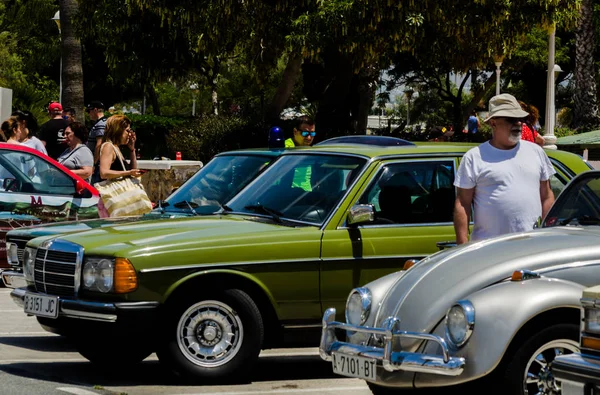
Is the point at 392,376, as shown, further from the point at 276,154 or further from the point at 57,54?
the point at 57,54

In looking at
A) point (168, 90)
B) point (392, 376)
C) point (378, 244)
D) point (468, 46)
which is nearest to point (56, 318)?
point (378, 244)

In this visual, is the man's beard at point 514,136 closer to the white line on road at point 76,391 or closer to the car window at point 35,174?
the white line on road at point 76,391

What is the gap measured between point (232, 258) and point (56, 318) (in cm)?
132

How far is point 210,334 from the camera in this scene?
8039 mm

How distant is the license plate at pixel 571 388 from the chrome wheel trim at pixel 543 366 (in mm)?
943

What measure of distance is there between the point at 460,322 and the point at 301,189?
10.4 feet

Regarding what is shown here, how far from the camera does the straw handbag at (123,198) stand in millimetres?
11461

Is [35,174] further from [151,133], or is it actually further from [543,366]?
[151,133]

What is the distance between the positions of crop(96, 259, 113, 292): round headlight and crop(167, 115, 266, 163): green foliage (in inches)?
833

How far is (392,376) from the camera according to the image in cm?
615

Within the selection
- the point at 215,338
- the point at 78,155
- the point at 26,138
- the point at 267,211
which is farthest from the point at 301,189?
the point at 26,138

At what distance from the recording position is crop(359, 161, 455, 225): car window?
870cm

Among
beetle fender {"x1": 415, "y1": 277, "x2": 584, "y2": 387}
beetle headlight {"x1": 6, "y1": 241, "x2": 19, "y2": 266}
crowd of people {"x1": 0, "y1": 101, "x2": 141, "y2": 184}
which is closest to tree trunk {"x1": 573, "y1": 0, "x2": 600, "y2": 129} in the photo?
crowd of people {"x1": 0, "y1": 101, "x2": 141, "y2": 184}

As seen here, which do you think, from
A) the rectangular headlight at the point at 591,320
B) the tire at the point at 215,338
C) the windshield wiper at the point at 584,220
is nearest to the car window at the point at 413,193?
the tire at the point at 215,338
